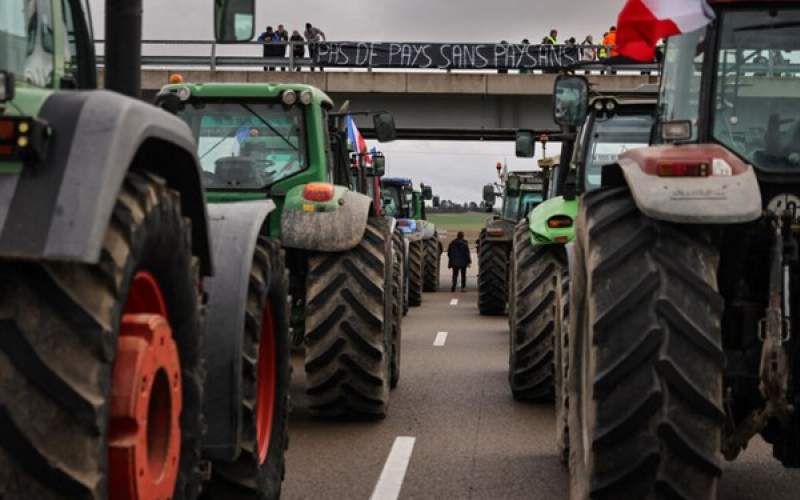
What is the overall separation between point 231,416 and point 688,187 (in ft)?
6.46

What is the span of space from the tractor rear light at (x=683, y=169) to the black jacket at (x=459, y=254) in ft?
89.7

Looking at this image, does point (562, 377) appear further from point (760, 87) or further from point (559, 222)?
point (559, 222)

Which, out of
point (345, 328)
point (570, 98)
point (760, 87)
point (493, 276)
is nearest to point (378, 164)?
point (493, 276)

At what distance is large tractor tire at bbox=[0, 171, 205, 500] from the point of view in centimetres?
342

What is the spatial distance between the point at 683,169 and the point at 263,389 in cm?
234

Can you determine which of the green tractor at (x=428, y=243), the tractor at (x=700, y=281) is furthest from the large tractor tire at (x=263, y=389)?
the green tractor at (x=428, y=243)

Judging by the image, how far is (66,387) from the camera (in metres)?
3.44

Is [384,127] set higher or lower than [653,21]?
lower

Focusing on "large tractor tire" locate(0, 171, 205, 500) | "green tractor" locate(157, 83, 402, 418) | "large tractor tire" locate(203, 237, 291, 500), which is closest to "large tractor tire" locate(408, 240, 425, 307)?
"green tractor" locate(157, 83, 402, 418)

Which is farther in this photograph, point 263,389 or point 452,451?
point 452,451

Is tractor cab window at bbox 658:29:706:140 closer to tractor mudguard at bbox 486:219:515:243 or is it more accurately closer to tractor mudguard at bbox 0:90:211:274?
tractor mudguard at bbox 0:90:211:274

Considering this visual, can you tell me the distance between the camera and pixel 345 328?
1017 cm

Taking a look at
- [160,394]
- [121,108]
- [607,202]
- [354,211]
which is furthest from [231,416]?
[354,211]

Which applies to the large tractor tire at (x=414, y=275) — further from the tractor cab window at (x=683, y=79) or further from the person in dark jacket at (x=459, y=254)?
the tractor cab window at (x=683, y=79)
